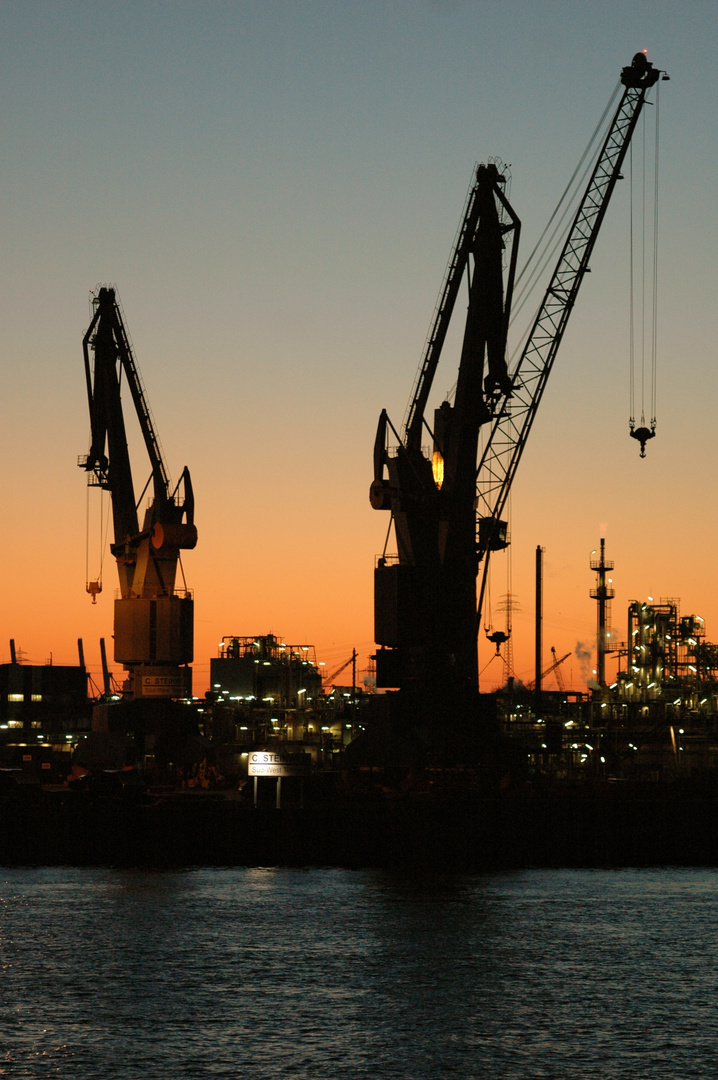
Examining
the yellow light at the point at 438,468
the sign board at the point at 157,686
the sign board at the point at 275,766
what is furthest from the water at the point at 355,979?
the sign board at the point at 157,686

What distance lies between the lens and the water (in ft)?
109

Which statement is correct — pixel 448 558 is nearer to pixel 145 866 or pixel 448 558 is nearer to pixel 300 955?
pixel 145 866

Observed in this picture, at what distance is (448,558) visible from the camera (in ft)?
269

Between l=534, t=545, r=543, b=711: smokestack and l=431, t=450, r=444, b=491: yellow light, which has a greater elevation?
l=431, t=450, r=444, b=491: yellow light

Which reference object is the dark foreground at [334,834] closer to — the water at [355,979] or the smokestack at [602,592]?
the water at [355,979]

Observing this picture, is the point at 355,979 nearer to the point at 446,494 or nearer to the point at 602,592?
the point at 446,494

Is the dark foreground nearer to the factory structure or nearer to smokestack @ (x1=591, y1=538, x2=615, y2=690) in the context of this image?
the factory structure

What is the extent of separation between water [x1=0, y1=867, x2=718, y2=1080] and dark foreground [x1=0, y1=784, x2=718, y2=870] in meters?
10.0

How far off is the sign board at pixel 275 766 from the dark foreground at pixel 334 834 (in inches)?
82.4

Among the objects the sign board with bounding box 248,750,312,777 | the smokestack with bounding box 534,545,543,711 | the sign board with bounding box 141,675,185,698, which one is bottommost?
the sign board with bounding box 248,750,312,777

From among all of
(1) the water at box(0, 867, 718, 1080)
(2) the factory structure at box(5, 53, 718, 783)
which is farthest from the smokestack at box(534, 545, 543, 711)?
(1) the water at box(0, 867, 718, 1080)

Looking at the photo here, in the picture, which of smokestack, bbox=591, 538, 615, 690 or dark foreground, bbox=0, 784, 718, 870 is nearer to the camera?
dark foreground, bbox=0, 784, 718, 870

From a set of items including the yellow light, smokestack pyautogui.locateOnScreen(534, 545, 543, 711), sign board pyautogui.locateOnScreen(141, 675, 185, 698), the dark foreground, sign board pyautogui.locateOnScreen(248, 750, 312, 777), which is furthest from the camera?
smokestack pyautogui.locateOnScreen(534, 545, 543, 711)

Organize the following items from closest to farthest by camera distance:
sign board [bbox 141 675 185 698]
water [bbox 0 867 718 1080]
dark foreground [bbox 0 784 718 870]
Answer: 1. water [bbox 0 867 718 1080]
2. dark foreground [bbox 0 784 718 870]
3. sign board [bbox 141 675 185 698]
